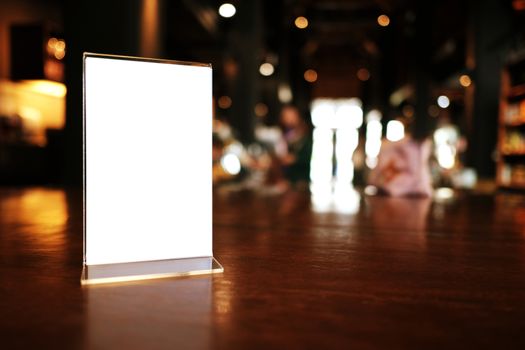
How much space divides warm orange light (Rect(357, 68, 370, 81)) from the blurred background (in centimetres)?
179

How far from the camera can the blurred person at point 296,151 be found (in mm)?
5707

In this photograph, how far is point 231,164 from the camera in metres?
8.23

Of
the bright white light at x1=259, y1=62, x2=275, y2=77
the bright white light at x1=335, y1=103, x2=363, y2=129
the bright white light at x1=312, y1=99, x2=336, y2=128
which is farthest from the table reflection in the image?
the bright white light at x1=335, y1=103, x2=363, y2=129

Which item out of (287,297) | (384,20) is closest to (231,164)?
(384,20)

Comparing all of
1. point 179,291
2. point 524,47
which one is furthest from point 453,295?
point 524,47

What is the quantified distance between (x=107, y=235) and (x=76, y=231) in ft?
2.99

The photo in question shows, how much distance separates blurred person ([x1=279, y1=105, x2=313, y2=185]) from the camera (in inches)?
225

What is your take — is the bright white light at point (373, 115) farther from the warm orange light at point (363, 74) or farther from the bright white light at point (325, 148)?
the bright white light at point (325, 148)

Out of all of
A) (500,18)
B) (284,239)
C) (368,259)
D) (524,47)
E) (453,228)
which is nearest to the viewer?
(368,259)

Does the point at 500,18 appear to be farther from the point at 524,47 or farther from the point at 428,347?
the point at 428,347

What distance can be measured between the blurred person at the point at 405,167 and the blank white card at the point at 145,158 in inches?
135

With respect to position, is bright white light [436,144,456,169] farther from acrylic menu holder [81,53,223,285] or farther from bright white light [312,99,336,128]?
acrylic menu holder [81,53,223,285]

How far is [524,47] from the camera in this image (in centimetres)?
731

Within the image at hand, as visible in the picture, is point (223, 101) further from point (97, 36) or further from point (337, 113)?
point (97, 36)
